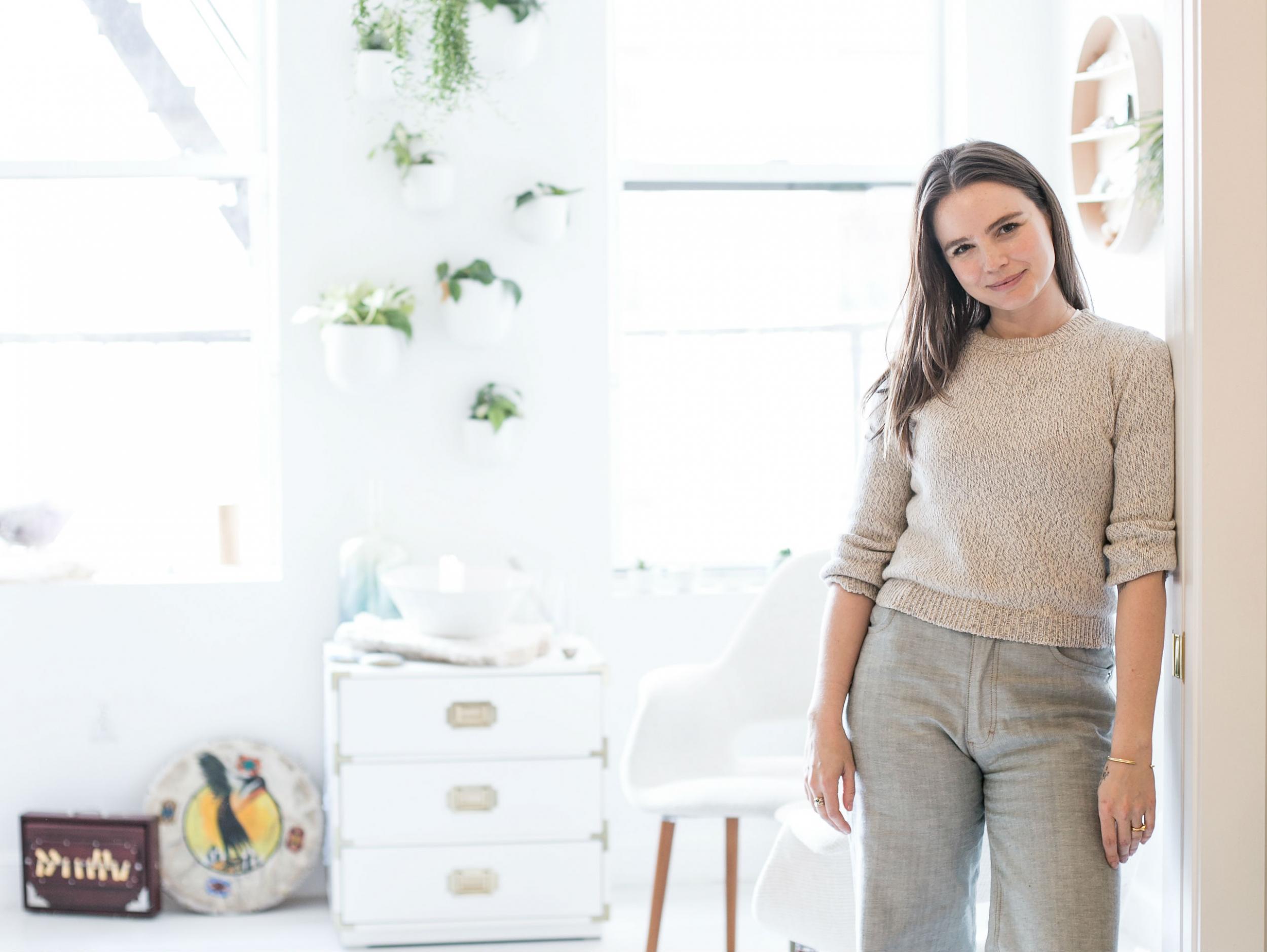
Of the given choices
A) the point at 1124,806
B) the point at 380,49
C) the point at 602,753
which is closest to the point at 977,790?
the point at 1124,806

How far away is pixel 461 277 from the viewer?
283cm

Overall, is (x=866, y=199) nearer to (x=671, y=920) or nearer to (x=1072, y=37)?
(x=1072, y=37)

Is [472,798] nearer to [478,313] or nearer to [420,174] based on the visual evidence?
[478,313]

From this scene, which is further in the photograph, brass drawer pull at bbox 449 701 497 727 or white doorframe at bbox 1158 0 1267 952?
brass drawer pull at bbox 449 701 497 727

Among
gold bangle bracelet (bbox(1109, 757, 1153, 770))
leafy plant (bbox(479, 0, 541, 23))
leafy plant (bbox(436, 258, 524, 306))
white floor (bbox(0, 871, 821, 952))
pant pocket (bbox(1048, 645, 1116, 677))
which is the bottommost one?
white floor (bbox(0, 871, 821, 952))

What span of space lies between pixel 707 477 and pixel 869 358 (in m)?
0.50

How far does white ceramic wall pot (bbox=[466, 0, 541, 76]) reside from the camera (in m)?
2.81

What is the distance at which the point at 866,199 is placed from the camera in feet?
10.4

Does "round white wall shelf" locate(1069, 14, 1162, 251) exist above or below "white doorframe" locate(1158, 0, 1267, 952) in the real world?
above

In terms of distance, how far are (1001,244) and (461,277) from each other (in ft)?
5.47

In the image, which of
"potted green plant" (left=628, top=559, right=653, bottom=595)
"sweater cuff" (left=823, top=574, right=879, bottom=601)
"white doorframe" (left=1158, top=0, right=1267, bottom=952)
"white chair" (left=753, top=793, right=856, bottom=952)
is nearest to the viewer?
"white doorframe" (left=1158, top=0, right=1267, bottom=952)

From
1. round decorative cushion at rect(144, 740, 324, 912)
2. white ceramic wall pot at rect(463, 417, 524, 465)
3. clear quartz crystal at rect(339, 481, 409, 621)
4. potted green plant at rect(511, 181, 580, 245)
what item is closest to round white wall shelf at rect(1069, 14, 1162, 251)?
potted green plant at rect(511, 181, 580, 245)

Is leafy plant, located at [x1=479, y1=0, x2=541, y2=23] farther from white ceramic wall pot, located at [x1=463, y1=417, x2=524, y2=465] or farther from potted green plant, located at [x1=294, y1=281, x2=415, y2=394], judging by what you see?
white ceramic wall pot, located at [x1=463, y1=417, x2=524, y2=465]

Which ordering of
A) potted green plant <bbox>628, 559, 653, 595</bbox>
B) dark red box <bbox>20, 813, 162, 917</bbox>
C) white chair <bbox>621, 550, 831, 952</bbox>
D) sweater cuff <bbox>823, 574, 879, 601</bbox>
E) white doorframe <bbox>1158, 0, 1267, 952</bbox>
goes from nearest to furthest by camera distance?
white doorframe <bbox>1158, 0, 1267, 952</bbox>, sweater cuff <bbox>823, 574, 879, 601</bbox>, white chair <bbox>621, 550, 831, 952</bbox>, dark red box <bbox>20, 813, 162, 917</bbox>, potted green plant <bbox>628, 559, 653, 595</bbox>
